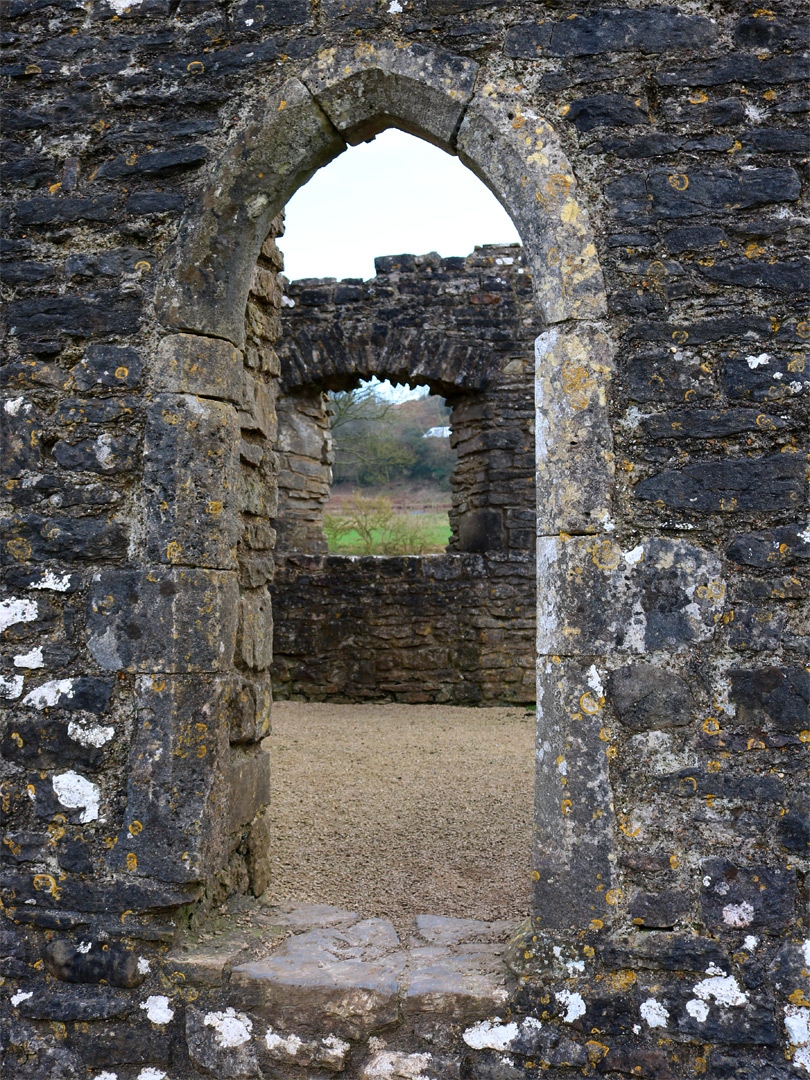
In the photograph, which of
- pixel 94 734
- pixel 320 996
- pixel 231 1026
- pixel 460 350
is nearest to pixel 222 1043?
pixel 231 1026

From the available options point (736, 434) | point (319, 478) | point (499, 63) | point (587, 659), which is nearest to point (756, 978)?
point (587, 659)

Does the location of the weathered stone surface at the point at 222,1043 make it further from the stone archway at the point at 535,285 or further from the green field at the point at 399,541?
the green field at the point at 399,541

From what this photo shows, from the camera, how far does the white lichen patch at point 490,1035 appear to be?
2.13 metres

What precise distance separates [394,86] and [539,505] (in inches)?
53.4

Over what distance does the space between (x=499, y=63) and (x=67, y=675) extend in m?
2.24

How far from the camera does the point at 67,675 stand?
2465 mm

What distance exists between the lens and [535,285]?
2408 mm

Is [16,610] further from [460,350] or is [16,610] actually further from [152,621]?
[460,350]

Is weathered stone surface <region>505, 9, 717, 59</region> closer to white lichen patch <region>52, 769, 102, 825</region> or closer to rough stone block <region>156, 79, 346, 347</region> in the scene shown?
rough stone block <region>156, 79, 346, 347</region>

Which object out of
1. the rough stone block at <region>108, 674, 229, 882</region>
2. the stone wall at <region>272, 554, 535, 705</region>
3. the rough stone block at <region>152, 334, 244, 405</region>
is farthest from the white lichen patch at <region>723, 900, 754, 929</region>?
the stone wall at <region>272, 554, 535, 705</region>

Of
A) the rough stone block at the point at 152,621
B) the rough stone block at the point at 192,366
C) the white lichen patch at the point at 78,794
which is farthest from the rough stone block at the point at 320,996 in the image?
the rough stone block at the point at 192,366

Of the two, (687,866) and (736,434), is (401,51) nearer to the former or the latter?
(736,434)

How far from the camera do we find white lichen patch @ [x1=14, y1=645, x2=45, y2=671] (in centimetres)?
248

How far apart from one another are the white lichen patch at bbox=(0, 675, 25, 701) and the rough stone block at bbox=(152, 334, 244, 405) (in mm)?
991
